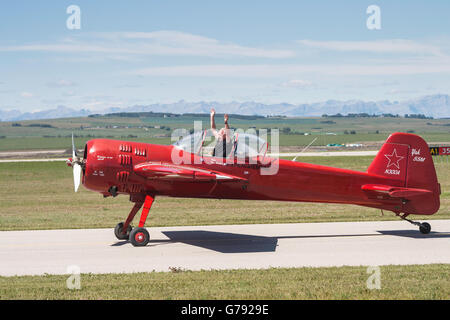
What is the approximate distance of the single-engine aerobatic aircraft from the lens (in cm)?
1254

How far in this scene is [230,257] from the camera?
38.2ft

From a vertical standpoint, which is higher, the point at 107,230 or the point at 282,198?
the point at 282,198

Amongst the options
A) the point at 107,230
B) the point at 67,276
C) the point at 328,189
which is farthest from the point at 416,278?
the point at 107,230

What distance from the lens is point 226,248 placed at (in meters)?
12.6

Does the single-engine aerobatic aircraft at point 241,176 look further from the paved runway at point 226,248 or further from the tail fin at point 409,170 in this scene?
the paved runway at point 226,248

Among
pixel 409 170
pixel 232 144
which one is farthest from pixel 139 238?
pixel 409 170

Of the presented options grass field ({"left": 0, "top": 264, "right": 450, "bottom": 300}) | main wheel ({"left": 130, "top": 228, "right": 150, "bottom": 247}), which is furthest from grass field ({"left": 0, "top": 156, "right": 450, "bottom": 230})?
grass field ({"left": 0, "top": 264, "right": 450, "bottom": 300})

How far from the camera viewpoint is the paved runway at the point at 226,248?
11.0m

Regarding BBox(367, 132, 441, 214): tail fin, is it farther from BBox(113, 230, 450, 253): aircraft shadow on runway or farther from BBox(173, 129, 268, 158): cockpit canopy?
BBox(173, 129, 268, 158): cockpit canopy

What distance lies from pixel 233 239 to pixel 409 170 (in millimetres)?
5108

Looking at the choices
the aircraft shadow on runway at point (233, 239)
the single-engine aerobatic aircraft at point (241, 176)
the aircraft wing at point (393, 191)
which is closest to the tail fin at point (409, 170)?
the single-engine aerobatic aircraft at point (241, 176)

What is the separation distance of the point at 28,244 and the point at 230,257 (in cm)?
526

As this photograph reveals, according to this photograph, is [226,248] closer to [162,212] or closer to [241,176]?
[241,176]
